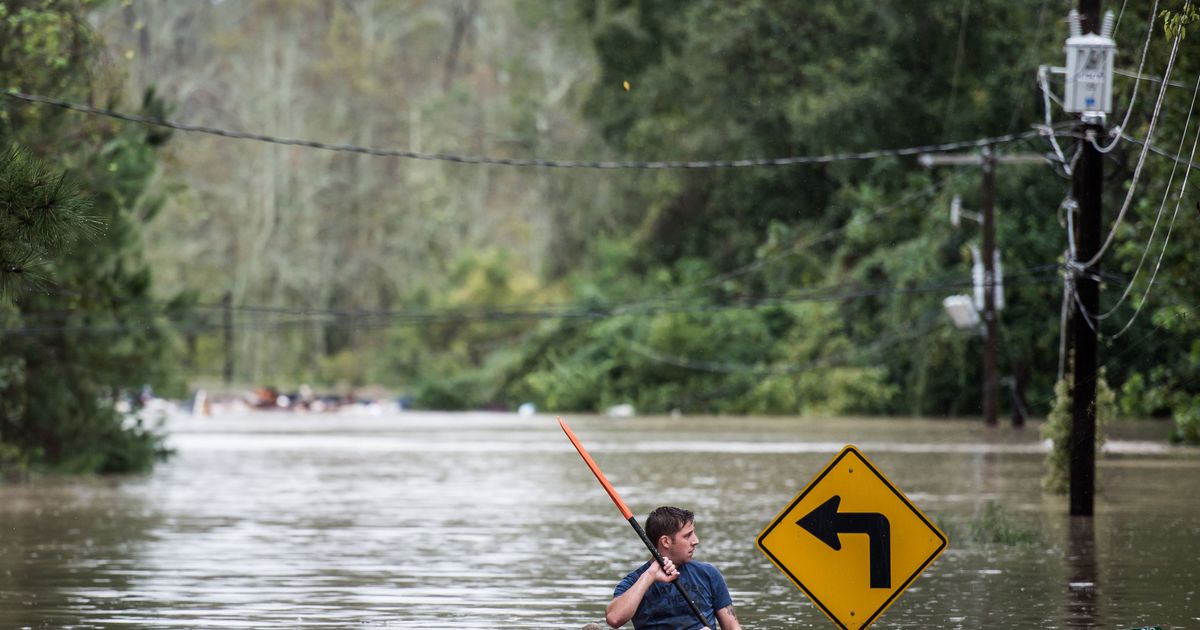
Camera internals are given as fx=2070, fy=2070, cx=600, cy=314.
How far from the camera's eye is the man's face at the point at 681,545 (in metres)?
9.43

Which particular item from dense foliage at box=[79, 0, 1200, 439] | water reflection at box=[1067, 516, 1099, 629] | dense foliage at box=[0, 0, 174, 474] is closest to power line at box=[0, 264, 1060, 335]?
dense foliage at box=[0, 0, 174, 474]

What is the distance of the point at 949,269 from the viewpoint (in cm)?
5891

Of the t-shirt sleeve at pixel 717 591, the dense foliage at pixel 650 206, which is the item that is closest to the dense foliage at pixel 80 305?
the dense foliage at pixel 650 206

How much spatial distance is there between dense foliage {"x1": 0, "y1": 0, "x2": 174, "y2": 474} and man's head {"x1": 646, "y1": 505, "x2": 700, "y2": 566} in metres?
19.0

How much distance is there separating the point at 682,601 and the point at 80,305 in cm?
2589

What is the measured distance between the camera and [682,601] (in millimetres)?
9562

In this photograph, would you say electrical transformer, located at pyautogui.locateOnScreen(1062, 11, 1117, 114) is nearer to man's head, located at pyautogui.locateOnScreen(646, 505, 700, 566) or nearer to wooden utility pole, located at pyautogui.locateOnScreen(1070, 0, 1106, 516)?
wooden utility pole, located at pyautogui.locateOnScreen(1070, 0, 1106, 516)

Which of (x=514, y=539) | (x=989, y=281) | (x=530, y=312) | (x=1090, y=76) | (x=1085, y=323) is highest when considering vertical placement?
(x=1090, y=76)

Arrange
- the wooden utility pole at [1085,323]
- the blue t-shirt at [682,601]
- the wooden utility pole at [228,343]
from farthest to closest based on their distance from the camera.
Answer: the wooden utility pole at [228,343]
the wooden utility pole at [1085,323]
the blue t-shirt at [682,601]

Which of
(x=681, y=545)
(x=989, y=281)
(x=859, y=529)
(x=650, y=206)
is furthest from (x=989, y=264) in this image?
(x=681, y=545)

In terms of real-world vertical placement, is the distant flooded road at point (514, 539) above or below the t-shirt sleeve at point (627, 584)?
below

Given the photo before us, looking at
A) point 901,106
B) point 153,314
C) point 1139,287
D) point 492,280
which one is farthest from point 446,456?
point 492,280

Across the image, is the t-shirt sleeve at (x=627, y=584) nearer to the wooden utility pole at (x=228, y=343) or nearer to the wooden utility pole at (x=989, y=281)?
the wooden utility pole at (x=989, y=281)

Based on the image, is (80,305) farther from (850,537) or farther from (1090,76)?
(850,537)
